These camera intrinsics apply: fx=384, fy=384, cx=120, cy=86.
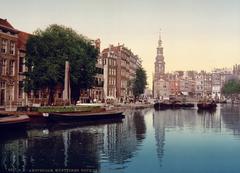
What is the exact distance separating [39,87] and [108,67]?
5243 cm

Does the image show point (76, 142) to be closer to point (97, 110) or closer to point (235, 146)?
point (235, 146)

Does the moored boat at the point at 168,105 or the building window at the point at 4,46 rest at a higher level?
the building window at the point at 4,46

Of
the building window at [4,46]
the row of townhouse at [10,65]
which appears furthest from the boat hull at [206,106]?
the building window at [4,46]

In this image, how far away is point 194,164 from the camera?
2516cm

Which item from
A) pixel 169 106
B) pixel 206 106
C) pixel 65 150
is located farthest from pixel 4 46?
pixel 169 106

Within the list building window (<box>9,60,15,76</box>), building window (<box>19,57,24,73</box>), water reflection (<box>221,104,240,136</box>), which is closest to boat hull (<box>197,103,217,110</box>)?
water reflection (<box>221,104,240,136</box>)

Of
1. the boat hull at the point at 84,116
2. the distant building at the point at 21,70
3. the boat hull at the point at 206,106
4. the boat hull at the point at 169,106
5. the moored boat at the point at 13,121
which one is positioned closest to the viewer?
the moored boat at the point at 13,121

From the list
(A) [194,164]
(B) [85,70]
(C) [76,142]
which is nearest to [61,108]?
(B) [85,70]

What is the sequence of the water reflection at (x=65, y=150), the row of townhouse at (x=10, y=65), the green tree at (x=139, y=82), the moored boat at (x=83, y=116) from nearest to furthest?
the water reflection at (x=65, y=150) < the moored boat at (x=83, y=116) < the row of townhouse at (x=10, y=65) < the green tree at (x=139, y=82)

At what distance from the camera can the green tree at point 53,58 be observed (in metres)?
60.6

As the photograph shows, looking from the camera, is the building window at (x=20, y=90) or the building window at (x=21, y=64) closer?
the building window at (x=20, y=90)

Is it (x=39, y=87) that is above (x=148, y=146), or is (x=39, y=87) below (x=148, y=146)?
above

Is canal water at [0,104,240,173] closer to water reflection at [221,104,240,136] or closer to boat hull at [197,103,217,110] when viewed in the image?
water reflection at [221,104,240,136]

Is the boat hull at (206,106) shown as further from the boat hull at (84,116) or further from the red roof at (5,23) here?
the red roof at (5,23)
